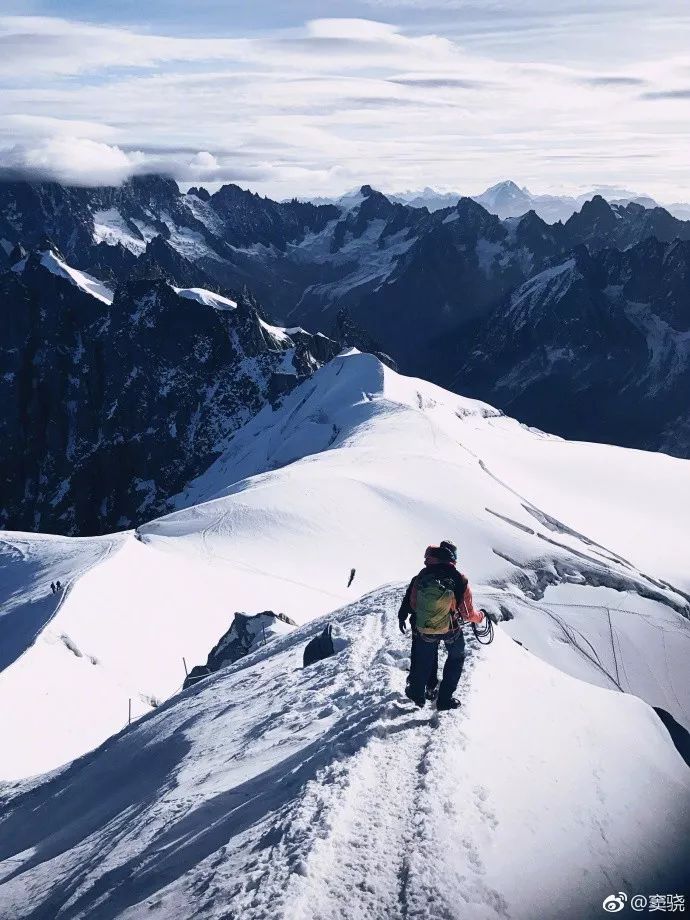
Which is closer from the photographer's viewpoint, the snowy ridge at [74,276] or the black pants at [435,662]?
the black pants at [435,662]

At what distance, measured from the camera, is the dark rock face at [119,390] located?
123500 mm

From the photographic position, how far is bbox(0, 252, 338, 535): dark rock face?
123500 mm

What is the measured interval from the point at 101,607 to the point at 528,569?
18.3 meters

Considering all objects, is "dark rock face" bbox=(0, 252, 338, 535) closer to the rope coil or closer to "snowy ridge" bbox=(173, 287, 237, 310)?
"snowy ridge" bbox=(173, 287, 237, 310)

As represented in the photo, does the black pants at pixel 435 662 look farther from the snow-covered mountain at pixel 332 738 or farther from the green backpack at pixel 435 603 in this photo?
the snow-covered mountain at pixel 332 738

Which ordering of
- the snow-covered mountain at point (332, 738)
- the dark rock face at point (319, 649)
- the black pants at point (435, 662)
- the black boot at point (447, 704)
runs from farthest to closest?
the dark rock face at point (319, 649)
the black boot at point (447, 704)
the black pants at point (435, 662)
the snow-covered mountain at point (332, 738)

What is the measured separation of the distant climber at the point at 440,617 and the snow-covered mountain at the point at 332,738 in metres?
0.48

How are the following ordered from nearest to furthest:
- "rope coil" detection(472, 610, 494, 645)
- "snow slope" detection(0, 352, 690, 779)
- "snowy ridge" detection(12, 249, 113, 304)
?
1. "rope coil" detection(472, 610, 494, 645)
2. "snow slope" detection(0, 352, 690, 779)
3. "snowy ridge" detection(12, 249, 113, 304)

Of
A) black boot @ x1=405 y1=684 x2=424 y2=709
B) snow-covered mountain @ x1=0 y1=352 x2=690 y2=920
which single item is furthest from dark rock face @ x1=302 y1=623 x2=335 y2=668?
black boot @ x1=405 y1=684 x2=424 y2=709

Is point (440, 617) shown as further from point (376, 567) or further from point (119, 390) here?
point (119, 390)

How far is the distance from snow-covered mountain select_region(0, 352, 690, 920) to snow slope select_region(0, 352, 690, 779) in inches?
5.8

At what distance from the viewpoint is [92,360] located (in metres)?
145

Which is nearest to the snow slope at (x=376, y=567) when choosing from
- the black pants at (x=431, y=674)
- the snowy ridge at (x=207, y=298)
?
the black pants at (x=431, y=674)

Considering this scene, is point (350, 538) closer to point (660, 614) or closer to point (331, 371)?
point (660, 614)
